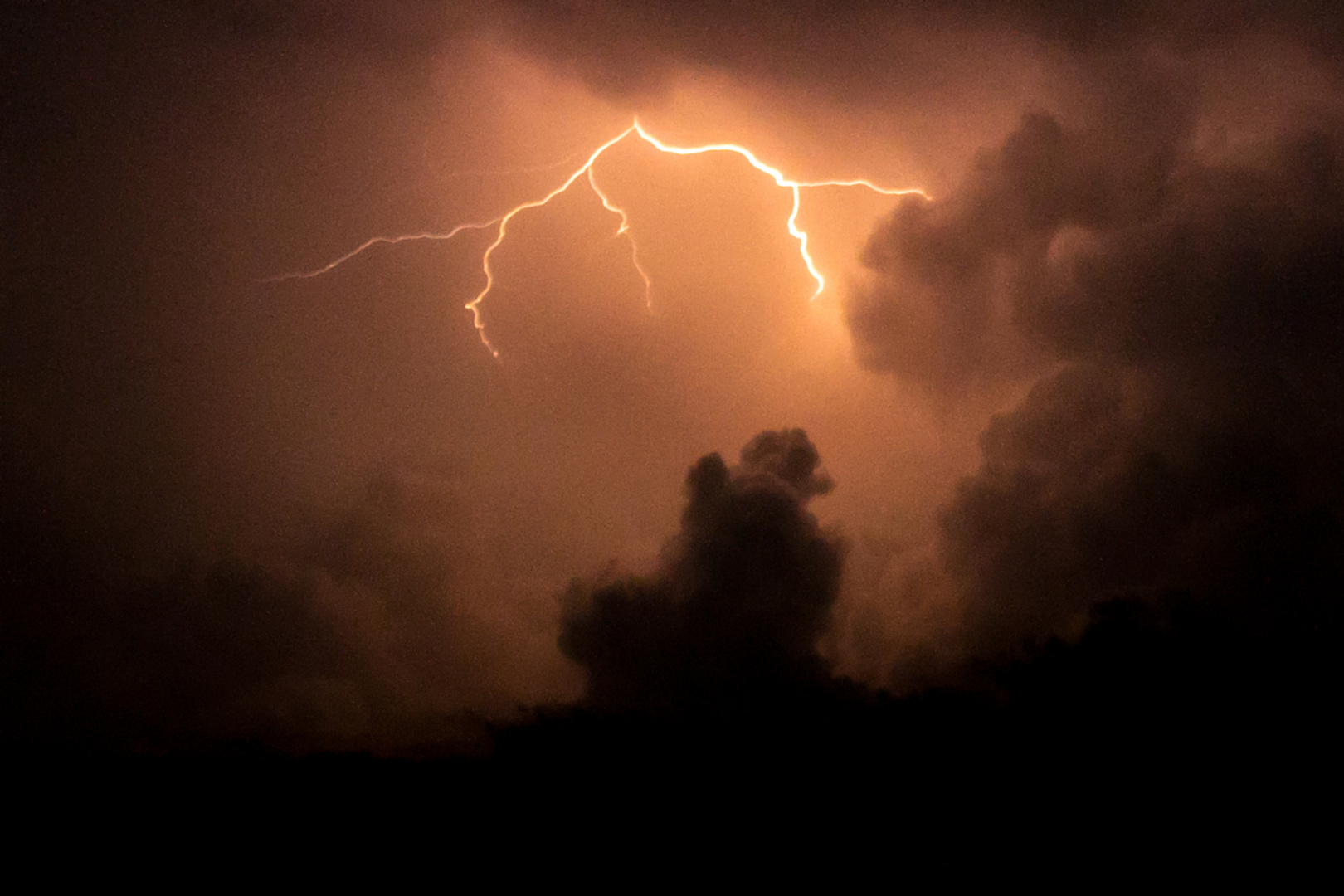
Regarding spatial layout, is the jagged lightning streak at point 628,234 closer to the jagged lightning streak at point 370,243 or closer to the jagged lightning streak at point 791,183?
the jagged lightning streak at point 791,183

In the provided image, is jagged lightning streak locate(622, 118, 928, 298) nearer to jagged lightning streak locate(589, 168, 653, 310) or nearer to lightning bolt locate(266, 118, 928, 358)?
lightning bolt locate(266, 118, 928, 358)

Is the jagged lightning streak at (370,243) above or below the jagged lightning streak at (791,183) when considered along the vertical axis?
below

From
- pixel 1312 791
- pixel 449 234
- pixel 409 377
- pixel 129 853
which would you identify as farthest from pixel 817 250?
pixel 129 853

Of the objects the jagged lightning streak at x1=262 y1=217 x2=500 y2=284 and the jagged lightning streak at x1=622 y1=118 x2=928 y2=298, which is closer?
the jagged lightning streak at x1=262 y1=217 x2=500 y2=284

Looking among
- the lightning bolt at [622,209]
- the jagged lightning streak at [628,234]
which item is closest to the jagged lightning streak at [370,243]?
the lightning bolt at [622,209]

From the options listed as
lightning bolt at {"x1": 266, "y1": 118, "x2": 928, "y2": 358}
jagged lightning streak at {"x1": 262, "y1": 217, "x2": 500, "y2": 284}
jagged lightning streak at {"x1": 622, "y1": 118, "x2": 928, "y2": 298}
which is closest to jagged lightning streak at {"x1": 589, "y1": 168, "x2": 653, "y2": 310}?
lightning bolt at {"x1": 266, "y1": 118, "x2": 928, "y2": 358}

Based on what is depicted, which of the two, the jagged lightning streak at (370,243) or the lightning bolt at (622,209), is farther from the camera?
the lightning bolt at (622,209)

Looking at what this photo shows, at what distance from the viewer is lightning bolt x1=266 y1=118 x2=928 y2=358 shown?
13.0 metres

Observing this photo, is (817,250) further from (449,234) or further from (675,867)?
(675,867)

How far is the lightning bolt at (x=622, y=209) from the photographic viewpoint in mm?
13016

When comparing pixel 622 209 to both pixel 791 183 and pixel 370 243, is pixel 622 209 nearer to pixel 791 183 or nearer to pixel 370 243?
pixel 791 183

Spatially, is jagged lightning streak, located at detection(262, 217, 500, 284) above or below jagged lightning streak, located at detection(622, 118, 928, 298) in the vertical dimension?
below

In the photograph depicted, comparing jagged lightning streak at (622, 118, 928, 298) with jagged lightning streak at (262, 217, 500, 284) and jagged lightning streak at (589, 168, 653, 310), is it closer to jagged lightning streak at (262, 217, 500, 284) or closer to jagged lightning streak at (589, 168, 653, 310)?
jagged lightning streak at (589, 168, 653, 310)

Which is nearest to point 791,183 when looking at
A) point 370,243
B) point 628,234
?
point 628,234
